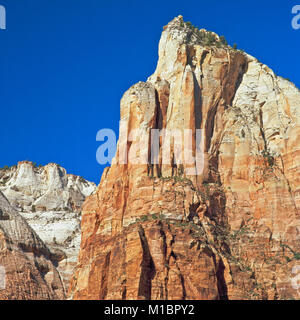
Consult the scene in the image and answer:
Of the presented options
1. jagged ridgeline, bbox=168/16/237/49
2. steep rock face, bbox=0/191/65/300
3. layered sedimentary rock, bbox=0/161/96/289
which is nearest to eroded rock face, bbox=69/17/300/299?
jagged ridgeline, bbox=168/16/237/49

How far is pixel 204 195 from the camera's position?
102m

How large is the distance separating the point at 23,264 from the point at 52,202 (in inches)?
1673

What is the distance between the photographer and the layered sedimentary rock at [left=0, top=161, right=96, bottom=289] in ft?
481

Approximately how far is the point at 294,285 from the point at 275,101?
2814 cm


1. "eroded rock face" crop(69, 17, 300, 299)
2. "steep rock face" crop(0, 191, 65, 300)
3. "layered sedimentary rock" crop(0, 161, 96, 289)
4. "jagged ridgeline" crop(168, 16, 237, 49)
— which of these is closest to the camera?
"eroded rock face" crop(69, 17, 300, 299)

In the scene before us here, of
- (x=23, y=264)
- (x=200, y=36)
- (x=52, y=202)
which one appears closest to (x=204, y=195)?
(x=200, y=36)

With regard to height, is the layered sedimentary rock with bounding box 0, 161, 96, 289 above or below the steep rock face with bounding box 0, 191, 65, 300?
above

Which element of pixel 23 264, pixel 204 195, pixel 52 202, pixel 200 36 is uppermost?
pixel 52 202

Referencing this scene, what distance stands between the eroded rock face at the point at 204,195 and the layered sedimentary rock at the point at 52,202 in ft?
118

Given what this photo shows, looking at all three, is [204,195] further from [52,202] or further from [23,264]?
[52,202]

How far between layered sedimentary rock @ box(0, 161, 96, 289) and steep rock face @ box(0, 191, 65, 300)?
3.71 meters

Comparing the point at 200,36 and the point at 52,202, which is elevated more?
the point at 52,202

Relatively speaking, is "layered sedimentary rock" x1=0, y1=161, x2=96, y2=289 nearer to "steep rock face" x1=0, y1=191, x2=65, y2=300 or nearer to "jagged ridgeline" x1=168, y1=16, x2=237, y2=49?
"steep rock face" x1=0, y1=191, x2=65, y2=300
